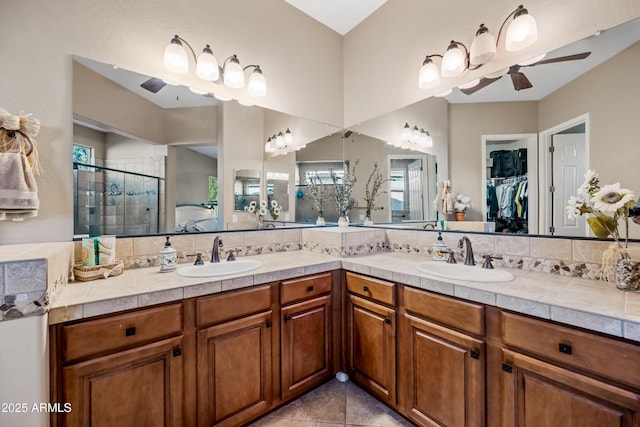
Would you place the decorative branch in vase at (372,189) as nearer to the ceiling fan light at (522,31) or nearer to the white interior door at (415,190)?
the white interior door at (415,190)

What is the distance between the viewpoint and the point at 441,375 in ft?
4.45

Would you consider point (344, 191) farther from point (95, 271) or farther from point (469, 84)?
point (95, 271)

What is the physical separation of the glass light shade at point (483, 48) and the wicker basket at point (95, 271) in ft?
7.91

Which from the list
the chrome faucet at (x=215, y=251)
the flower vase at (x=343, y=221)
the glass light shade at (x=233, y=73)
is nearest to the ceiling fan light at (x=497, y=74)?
the flower vase at (x=343, y=221)

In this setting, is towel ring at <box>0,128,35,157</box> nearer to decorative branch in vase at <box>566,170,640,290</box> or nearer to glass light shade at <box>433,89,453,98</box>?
glass light shade at <box>433,89,453,98</box>

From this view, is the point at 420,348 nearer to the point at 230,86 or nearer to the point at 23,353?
the point at 23,353

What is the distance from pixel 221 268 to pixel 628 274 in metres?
2.01

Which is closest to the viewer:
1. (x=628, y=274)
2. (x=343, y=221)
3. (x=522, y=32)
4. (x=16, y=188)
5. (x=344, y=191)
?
(x=628, y=274)

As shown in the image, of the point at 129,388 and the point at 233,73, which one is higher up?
the point at 233,73

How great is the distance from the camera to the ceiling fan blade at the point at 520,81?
5.13 ft

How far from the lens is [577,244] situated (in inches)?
54.1

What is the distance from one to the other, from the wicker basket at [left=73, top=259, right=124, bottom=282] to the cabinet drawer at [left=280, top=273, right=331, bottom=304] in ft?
2.93

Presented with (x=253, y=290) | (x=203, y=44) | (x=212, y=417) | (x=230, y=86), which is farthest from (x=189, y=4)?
(x=212, y=417)

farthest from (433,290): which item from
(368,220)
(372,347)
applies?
(368,220)
